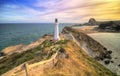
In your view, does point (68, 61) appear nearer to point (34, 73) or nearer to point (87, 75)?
point (87, 75)

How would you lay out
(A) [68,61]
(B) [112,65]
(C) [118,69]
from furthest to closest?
1. (B) [112,65]
2. (C) [118,69]
3. (A) [68,61]

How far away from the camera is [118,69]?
28.1 meters

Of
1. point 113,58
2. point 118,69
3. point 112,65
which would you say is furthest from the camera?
point 113,58

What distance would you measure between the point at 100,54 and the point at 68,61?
17.1 meters

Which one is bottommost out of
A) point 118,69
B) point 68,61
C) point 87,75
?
point 118,69

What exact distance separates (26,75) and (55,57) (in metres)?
5.77

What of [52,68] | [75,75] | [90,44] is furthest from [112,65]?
[52,68]

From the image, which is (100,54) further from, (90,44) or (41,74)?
(41,74)

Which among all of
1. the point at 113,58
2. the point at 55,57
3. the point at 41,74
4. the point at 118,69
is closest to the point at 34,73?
the point at 41,74

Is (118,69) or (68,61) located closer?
(68,61)

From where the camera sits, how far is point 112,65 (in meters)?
30.3

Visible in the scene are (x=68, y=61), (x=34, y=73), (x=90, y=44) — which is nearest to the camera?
(x=34, y=73)

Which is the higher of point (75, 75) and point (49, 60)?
point (49, 60)

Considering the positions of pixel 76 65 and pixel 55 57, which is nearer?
pixel 55 57
